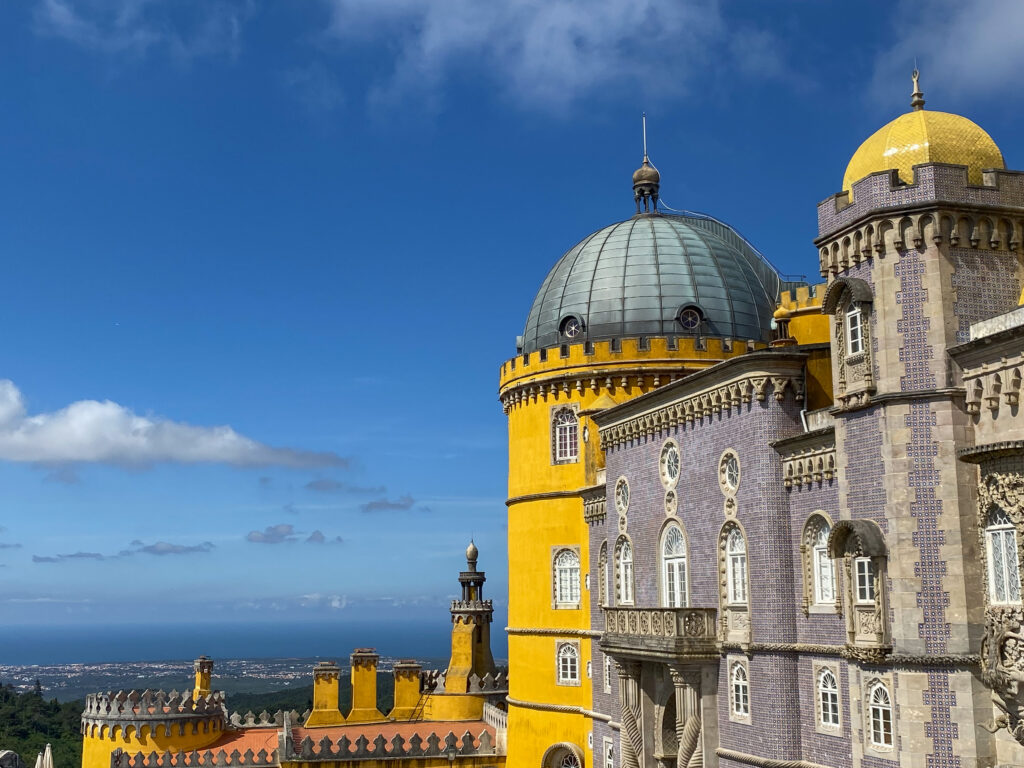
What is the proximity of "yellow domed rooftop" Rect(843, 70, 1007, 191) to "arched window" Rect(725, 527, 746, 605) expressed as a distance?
9578 millimetres

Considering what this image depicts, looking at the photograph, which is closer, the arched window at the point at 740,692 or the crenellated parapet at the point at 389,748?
the arched window at the point at 740,692

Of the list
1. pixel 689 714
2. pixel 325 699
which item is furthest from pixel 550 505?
pixel 325 699

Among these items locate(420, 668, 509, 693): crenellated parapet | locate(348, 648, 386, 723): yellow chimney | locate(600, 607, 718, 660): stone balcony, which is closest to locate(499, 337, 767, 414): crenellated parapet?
locate(600, 607, 718, 660): stone balcony

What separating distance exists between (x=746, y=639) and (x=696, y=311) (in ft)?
49.3

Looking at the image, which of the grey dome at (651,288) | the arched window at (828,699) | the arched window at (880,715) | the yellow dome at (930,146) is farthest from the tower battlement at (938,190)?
the grey dome at (651,288)

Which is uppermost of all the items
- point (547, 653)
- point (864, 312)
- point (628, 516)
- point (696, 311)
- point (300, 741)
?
point (696, 311)

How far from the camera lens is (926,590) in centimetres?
2206

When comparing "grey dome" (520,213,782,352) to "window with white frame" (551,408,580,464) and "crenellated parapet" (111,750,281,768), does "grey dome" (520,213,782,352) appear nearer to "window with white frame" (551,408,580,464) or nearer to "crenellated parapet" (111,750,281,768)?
"window with white frame" (551,408,580,464)

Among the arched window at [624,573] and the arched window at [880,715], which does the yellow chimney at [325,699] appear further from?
the arched window at [880,715]

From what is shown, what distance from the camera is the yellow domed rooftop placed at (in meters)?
24.0

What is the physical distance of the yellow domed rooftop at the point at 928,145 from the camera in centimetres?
2395

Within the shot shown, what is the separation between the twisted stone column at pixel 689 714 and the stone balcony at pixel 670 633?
58cm

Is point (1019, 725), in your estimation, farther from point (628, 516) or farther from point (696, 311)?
point (696, 311)

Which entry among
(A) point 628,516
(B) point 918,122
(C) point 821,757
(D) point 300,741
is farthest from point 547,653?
(B) point 918,122
